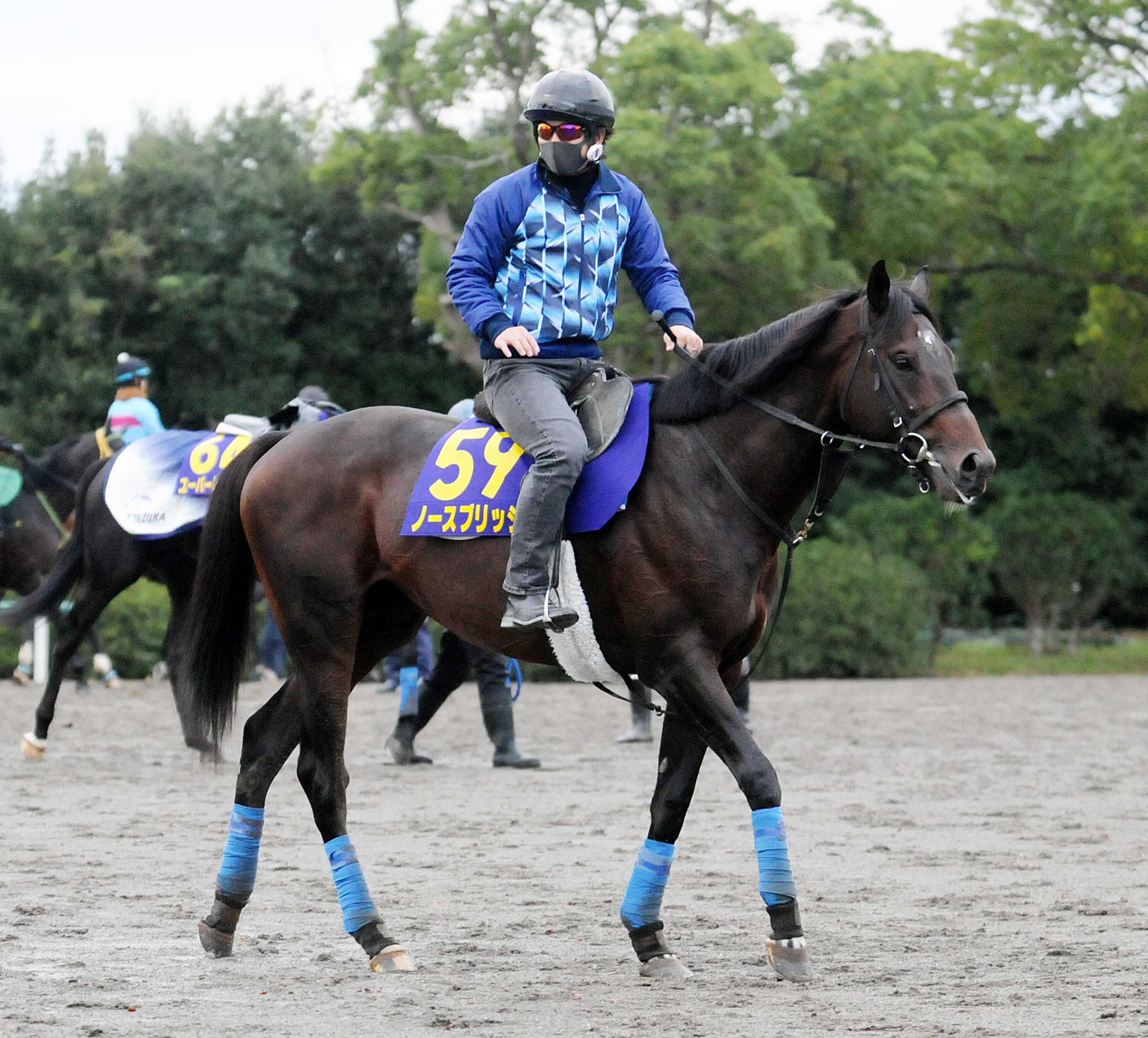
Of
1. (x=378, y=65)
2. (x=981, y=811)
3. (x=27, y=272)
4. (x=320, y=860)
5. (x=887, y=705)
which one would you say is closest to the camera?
(x=320, y=860)

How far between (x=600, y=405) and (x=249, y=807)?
1.87 m

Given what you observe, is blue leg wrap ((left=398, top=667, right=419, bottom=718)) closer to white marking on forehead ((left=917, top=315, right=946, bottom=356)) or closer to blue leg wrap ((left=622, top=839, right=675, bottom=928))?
blue leg wrap ((left=622, top=839, right=675, bottom=928))

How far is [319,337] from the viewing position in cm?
2816

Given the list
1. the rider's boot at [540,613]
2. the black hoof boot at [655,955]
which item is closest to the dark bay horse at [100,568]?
the rider's boot at [540,613]

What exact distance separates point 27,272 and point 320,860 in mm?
21615

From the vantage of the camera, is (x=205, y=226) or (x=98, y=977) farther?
(x=205, y=226)

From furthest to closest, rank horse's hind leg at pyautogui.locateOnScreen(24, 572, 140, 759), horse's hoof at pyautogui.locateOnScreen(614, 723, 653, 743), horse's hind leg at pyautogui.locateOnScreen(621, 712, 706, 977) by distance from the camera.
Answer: horse's hoof at pyautogui.locateOnScreen(614, 723, 653, 743), horse's hind leg at pyautogui.locateOnScreen(24, 572, 140, 759), horse's hind leg at pyautogui.locateOnScreen(621, 712, 706, 977)

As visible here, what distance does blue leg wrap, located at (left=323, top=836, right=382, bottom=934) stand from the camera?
526cm

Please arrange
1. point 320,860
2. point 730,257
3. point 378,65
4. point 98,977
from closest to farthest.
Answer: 1. point 98,977
2. point 320,860
3. point 730,257
4. point 378,65

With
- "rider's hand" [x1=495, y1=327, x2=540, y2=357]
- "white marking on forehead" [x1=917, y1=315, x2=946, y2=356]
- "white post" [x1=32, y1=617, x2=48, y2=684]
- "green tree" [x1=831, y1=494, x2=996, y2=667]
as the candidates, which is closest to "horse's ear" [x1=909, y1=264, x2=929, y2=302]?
"white marking on forehead" [x1=917, y1=315, x2=946, y2=356]

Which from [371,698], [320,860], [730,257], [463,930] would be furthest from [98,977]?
[730,257]

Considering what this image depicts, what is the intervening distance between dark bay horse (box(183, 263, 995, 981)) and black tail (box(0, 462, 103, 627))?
3612mm

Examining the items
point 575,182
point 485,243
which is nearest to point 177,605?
point 485,243

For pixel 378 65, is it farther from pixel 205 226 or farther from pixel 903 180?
pixel 903 180
